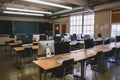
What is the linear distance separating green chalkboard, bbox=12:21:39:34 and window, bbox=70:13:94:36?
13.1 ft

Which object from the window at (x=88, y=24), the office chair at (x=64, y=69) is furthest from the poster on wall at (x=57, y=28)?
the office chair at (x=64, y=69)

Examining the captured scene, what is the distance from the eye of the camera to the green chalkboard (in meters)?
10.7

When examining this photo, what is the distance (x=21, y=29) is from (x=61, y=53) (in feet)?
29.4

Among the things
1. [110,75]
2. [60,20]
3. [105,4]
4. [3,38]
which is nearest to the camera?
[110,75]

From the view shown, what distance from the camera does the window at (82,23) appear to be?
29.0ft

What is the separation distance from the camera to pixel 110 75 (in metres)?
3.50

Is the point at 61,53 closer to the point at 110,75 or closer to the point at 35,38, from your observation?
the point at 110,75

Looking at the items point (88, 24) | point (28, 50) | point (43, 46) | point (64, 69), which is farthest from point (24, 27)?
point (64, 69)

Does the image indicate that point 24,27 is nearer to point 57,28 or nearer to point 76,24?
point 57,28

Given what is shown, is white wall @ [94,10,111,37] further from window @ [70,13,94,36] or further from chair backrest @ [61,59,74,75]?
chair backrest @ [61,59,74,75]

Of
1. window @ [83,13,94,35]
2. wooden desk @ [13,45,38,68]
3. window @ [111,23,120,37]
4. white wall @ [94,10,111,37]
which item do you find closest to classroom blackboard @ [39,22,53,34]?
window @ [83,13,94,35]

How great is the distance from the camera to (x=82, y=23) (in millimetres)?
9469

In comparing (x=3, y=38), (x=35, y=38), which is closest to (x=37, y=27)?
(x=3, y=38)

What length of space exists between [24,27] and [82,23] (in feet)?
18.9
